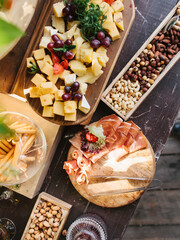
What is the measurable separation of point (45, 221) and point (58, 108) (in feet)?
2.53

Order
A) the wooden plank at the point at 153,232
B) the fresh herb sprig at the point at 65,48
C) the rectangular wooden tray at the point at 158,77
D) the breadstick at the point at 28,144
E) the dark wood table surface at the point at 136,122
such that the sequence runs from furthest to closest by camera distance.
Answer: the wooden plank at the point at 153,232, the dark wood table surface at the point at 136,122, the rectangular wooden tray at the point at 158,77, the breadstick at the point at 28,144, the fresh herb sprig at the point at 65,48

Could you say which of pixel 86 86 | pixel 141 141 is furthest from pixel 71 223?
pixel 86 86

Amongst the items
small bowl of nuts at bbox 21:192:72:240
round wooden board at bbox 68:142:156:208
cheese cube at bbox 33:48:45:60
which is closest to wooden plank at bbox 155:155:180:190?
round wooden board at bbox 68:142:156:208

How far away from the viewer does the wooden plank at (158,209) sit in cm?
216

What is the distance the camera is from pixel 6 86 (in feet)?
5.17

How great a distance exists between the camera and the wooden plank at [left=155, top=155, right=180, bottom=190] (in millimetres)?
2162

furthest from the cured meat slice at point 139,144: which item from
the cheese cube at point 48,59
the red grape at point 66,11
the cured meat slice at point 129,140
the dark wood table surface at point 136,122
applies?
the red grape at point 66,11

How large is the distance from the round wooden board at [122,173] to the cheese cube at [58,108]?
0.48m

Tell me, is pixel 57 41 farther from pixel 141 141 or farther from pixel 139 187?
pixel 139 187

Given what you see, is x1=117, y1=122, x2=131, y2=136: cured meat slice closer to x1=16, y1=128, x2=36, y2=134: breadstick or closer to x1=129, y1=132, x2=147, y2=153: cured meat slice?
x1=129, y1=132, x2=147, y2=153: cured meat slice

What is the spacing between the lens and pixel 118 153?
66.1 inches

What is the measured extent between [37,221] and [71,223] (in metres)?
0.25

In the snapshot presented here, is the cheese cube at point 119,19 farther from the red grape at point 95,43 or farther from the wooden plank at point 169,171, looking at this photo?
the wooden plank at point 169,171

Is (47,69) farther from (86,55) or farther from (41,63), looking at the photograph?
(86,55)
